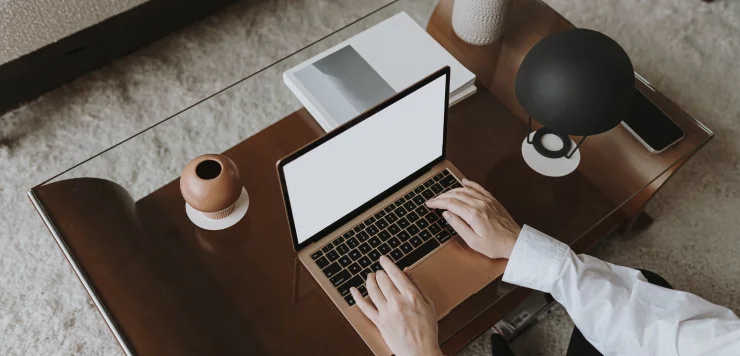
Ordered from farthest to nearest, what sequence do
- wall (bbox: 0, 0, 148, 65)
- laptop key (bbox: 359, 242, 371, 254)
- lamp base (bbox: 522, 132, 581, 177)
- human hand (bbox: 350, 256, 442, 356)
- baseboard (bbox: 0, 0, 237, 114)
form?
baseboard (bbox: 0, 0, 237, 114)
wall (bbox: 0, 0, 148, 65)
lamp base (bbox: 522, 132, 581, 177)
laptop key (bbox: 359, 242, 371, 254)
human hand (bbox: 350, 256, 442, 356)

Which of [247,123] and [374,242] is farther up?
[247,123]

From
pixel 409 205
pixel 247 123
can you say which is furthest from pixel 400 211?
pixel 247 123

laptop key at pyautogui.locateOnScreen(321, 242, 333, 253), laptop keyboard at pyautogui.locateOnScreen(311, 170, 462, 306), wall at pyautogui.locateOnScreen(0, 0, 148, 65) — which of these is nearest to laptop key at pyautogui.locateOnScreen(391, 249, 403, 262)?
laptop keyboard at pyautogui.locateOnScreen(311, 170, 462, 306)

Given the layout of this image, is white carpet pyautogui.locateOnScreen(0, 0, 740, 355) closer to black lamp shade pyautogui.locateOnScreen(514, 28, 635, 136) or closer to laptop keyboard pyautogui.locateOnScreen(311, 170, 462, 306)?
laptop keyboard pyautogui.locateOnScreen(311, 170, 462, 306)

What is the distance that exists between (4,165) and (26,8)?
417 millimetres

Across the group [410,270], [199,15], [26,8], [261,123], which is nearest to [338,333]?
[410,270]

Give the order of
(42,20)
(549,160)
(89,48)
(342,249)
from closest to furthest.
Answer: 1. (342,249)
2. (549,160)
3. (42,20)
4. (89,48)

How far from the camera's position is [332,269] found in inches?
39.8

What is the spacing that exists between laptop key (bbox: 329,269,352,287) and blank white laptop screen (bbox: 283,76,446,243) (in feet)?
0.25

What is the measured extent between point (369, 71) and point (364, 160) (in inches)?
11.8

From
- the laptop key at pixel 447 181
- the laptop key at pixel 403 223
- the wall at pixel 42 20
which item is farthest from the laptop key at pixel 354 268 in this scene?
the wall at pixel 42 20

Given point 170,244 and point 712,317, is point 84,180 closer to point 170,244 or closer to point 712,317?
point 170,244

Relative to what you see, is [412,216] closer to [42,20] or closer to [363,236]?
[363,236]

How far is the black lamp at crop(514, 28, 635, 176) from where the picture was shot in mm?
933
